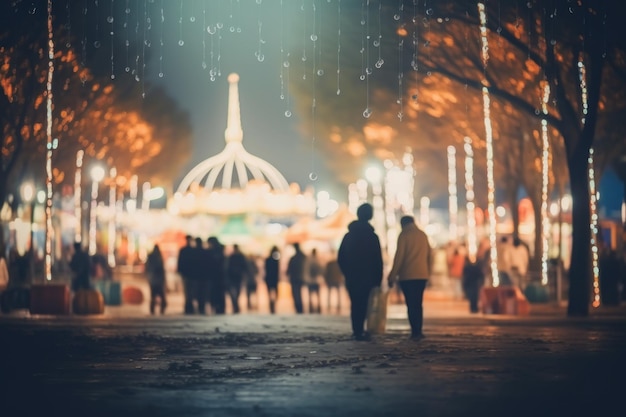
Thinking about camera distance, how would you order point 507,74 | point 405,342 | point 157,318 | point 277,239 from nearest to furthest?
point 405,342, point 157,318, point 507,74, point 277,239

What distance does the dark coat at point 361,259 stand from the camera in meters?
23.2

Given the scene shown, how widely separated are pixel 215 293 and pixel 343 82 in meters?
28.4

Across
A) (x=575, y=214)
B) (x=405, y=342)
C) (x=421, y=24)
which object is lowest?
(x=405, y=342)

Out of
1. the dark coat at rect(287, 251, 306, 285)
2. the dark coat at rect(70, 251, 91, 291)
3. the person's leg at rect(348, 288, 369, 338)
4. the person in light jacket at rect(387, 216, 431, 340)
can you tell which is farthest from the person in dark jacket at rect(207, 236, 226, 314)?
the person in light jacket at rect(387, 216, 431, 340)

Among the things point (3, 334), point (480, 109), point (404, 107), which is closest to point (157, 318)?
point (3, 334)

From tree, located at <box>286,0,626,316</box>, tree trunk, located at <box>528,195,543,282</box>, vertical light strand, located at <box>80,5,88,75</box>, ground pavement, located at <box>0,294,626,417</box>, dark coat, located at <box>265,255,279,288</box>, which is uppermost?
vertical light strand, located at <box>80,5,88,75</box>

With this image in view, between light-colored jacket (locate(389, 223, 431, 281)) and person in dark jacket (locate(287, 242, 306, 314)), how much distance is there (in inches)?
580

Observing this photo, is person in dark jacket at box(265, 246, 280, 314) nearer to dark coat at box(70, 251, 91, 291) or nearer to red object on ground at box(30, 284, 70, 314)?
dark coat at box(70, 251, 91, 291)

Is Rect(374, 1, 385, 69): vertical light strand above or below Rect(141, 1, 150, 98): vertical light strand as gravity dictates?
below

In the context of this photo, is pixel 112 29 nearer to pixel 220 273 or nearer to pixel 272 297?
pixel 272 297

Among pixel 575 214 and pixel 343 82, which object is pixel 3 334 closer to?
pixel 575 214

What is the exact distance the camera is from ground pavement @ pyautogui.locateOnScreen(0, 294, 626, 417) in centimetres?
1325

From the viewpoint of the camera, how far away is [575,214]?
114ft

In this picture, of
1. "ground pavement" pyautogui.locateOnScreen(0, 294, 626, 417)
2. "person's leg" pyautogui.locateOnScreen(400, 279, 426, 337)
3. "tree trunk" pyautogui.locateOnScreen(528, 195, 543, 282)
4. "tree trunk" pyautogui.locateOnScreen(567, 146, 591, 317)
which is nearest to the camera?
"ground pavement" pyautogui.locateOnScreen(0, 294, 626, 417)
